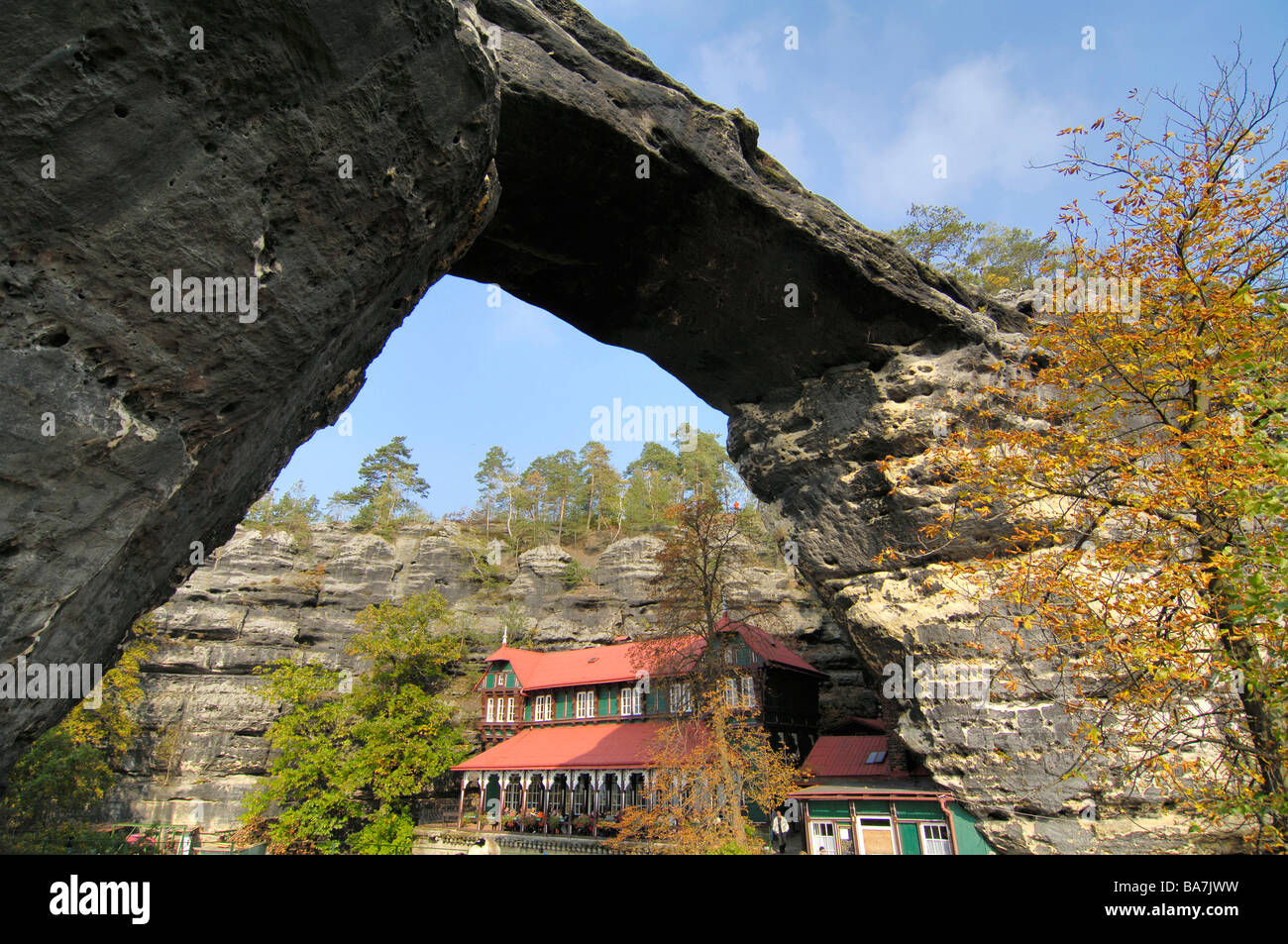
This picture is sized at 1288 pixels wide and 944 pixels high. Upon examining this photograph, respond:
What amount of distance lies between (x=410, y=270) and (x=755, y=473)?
9.34 meters

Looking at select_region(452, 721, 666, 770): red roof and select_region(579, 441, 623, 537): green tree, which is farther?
select_region(579, 441, 623, 537): green tree

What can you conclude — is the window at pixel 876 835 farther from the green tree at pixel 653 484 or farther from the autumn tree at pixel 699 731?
the green tree at pixel 653 484

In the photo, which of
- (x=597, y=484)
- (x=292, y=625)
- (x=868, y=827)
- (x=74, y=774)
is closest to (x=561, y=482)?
(x=597, y=484)

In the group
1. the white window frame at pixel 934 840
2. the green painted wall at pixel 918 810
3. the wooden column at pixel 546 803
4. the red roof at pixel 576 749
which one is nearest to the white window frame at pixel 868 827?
the green painted wall at pixel 918 810

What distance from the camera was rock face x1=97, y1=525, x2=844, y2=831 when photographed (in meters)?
29.7

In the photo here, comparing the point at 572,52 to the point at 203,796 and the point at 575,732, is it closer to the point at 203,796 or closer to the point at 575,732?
the point at 575,732

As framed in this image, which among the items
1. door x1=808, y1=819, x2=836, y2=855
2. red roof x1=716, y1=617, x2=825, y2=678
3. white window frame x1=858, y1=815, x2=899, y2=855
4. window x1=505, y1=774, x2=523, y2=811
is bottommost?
window x1=505, y1=774, x2=523, y2=811

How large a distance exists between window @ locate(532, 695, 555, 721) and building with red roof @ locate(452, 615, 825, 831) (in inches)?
2.2

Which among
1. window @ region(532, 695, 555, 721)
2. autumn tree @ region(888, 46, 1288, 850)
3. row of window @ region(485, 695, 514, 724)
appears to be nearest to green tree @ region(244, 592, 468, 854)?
row of window @ region(485, 695, 514, 724)

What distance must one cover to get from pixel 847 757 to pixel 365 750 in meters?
18.2

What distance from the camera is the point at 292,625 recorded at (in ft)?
117

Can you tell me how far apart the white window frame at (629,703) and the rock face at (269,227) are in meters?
18.0

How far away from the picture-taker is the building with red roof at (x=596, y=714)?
79.7 ft

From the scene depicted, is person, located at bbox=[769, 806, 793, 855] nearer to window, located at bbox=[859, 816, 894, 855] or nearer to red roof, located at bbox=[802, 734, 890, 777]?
red roof, located at bbox=[802, 734, 890, 777]
